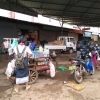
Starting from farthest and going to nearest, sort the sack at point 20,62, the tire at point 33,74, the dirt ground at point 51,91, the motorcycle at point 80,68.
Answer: the motorcycle at point 80,68 → the tire at point 33,74 → the sack at point 20,62 → the dirt ground at point 51,91

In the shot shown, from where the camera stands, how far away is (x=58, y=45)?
605 inches

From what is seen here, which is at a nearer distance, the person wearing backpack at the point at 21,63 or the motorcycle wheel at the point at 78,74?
the person wearing backpack at the point at 21,63

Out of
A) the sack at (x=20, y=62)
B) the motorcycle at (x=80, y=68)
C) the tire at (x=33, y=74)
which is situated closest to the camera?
the sack at (x=20, y=62)

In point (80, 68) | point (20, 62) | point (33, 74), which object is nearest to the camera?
point (20, 62)

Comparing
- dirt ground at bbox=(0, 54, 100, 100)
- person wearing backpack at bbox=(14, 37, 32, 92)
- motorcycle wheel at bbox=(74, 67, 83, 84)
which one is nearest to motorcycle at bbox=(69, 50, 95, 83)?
motorcycle wheel at bbox=(74, 67, 83, 84)

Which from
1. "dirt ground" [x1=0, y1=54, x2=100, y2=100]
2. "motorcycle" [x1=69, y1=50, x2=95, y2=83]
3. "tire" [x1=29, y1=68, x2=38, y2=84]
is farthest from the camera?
"motorcycle" [x1=69, y1=50, x2=95, y2=83]

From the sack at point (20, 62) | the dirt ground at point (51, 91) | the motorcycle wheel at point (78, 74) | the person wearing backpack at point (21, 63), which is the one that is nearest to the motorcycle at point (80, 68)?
the motorcycle wheel at point (78, 74)

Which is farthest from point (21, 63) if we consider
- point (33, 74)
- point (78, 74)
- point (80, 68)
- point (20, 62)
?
point (80, 68)

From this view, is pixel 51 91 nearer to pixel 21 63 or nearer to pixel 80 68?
pixel 21 63

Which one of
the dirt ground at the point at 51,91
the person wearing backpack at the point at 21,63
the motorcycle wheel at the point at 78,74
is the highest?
the person wearing backpack at the point at 21,63

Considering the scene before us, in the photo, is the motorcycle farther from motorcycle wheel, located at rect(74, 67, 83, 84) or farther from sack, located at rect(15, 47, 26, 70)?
sack, located at rect(15, 47, 26, 70)

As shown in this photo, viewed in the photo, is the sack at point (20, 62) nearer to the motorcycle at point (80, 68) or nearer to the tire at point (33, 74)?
the tire at point (33, 74)

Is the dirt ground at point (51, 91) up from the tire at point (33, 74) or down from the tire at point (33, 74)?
down

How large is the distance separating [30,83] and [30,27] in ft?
37.4
